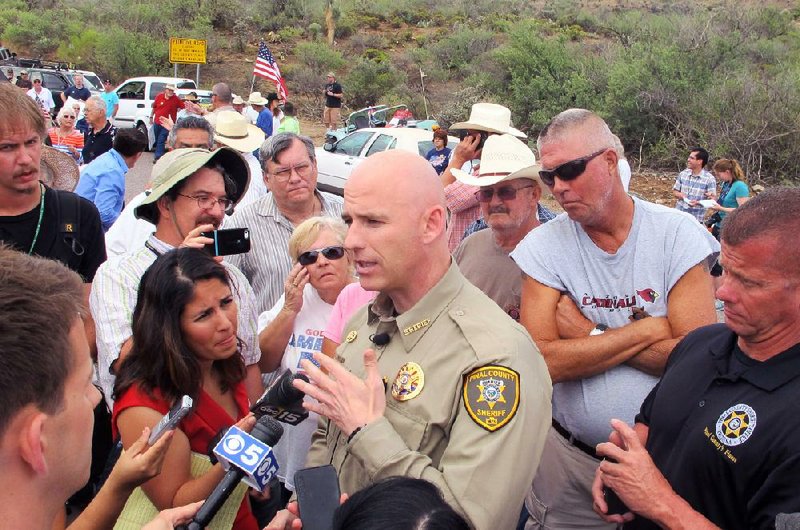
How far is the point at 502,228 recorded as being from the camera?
3.76 meters

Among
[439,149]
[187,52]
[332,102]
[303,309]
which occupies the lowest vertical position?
[332,102]

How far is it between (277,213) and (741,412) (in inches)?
123

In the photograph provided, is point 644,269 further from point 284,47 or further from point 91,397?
point 284,47

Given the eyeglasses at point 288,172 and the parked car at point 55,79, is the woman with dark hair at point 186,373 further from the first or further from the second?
the parked car at point 55,79

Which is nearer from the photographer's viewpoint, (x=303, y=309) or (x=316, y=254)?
(x=316, y=254)

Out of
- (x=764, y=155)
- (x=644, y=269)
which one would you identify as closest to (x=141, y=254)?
(x=644, y=269)

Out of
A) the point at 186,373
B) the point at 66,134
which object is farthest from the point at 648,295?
the point at 66,134

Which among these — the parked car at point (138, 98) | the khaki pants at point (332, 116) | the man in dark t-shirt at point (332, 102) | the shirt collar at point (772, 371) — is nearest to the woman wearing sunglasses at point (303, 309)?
the shirt collar at point (772, 371)

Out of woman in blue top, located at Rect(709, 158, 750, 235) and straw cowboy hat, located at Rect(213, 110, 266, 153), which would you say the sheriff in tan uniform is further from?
woman in blue top, located at Rect(709, 158, 750, 235)

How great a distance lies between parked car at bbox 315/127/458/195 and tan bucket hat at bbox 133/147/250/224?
10.3m

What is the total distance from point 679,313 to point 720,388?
0.59 m

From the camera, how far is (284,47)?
130 ft

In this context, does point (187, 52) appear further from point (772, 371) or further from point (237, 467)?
point (772, 371)

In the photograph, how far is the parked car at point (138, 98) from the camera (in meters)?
21.5
